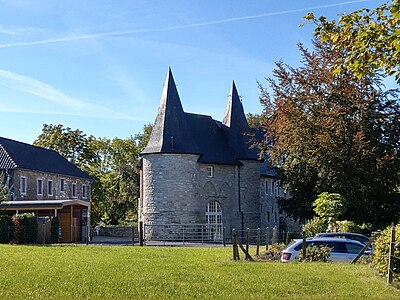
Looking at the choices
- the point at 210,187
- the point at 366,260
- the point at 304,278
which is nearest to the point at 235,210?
the point at 210,187

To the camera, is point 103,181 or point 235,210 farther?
point 103,181

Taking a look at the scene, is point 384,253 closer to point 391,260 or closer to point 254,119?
point 391,260

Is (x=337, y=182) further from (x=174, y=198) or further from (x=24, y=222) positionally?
(x=24, y=222)

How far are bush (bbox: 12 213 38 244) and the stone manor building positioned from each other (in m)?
12.3

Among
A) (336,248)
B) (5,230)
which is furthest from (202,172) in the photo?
(336,248)

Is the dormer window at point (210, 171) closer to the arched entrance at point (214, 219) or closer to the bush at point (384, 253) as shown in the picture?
the arched entrance at point (214, 219)

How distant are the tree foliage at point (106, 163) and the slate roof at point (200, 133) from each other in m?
17.9

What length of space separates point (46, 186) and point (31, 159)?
275 centimetres

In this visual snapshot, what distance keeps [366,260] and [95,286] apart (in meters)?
9.55

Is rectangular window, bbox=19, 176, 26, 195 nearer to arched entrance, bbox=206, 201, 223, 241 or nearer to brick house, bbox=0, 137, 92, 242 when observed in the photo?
brick house, bbox=0, 137, 92, 242

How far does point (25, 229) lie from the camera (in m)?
34.0

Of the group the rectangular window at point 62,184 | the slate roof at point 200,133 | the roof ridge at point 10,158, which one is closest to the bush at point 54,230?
the slate roof at point 200,133

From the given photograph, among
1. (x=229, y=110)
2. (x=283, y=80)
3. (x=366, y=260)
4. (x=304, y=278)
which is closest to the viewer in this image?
(x=304, y=278)

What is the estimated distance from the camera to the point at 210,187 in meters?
48.8
